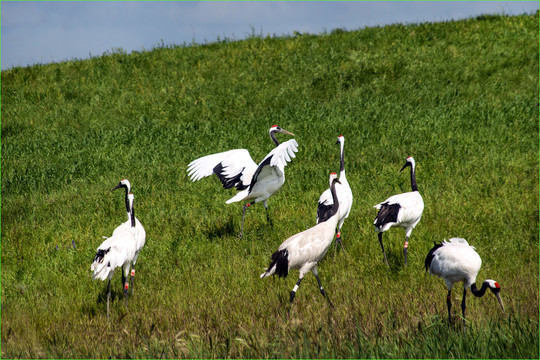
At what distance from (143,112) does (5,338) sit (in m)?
12.9

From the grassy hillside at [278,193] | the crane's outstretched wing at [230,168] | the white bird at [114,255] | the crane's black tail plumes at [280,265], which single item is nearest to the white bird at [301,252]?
the crane's black tail plumes at [280,265]

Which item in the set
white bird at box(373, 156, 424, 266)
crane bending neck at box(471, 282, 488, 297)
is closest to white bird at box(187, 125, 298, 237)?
white bird at box(373, 156, 424, 266)

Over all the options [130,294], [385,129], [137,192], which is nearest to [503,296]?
[130,294]

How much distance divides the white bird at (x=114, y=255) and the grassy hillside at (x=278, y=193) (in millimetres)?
443

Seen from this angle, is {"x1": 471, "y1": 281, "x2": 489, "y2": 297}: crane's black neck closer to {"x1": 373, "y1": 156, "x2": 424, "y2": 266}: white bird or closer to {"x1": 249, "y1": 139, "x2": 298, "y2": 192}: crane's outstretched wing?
{"x1": 373, "y1": 156, "x2": 424, "y2": 266}: white bird

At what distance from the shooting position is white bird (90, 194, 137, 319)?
21.3 feet

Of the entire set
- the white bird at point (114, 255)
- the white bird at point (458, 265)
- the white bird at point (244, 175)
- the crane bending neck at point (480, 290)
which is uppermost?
the white bird at point (244, 175)

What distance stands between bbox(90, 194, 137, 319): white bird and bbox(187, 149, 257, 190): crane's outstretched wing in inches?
92.8

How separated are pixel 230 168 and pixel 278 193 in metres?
1.72

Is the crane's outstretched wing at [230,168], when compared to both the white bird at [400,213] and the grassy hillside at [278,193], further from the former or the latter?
the white bird at [400,213]

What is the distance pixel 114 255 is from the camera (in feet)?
21.6

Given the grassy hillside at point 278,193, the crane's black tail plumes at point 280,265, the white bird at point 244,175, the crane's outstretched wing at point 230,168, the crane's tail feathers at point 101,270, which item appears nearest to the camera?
the grassy hillside at point 278,193

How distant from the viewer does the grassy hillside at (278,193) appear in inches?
205

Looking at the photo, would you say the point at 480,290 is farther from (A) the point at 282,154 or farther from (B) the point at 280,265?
(A) the point at 282,154
